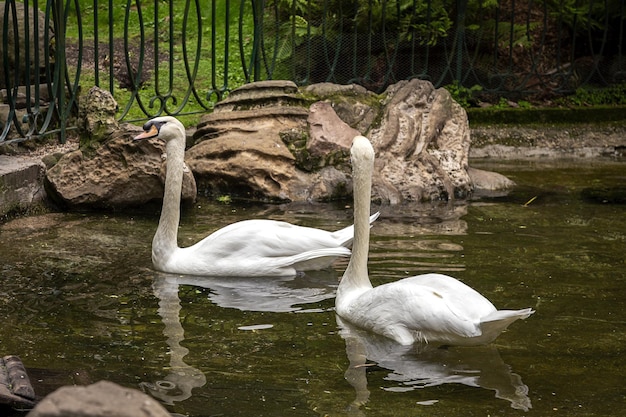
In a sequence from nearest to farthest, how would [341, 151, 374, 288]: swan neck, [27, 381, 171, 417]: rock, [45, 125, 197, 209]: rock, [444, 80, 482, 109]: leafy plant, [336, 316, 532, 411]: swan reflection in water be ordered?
[27, 381, 171, 417]: rock → [336, 316, 532, 411]: swan reflection in water → [341, 151, 374, 288]: swan neck → [45, 125, 197, 209]: rock → [444, 80, 482, 109]: leafy plant

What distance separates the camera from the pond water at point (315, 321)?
13.8 feet

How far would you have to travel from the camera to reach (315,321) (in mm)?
5320

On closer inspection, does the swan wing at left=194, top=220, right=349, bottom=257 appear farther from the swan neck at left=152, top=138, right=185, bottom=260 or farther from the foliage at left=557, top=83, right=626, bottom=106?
the foliage at left=557, top=83, right=626, bottom=106

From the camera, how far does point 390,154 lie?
899 centimetres

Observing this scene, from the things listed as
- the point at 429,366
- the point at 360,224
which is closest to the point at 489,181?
the point at 360,224

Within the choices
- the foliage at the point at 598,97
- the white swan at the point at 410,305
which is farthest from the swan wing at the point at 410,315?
the foliage at the point at 598,97

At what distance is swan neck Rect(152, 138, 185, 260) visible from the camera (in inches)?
251

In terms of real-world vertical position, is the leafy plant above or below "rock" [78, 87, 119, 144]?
below

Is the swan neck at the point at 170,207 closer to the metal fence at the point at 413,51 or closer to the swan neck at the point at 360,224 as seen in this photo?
the swan neck at the point at 360,224

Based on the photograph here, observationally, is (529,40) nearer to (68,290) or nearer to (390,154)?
(390,154)

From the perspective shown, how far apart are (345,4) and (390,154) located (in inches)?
134

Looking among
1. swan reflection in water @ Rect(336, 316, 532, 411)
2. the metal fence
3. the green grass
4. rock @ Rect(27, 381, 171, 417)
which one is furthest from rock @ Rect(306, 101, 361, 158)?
rock @ Rect(27, 381, 171, 417)

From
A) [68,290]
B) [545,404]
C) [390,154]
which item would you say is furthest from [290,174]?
[545,404]

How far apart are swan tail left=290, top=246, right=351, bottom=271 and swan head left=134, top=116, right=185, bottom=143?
120cm
